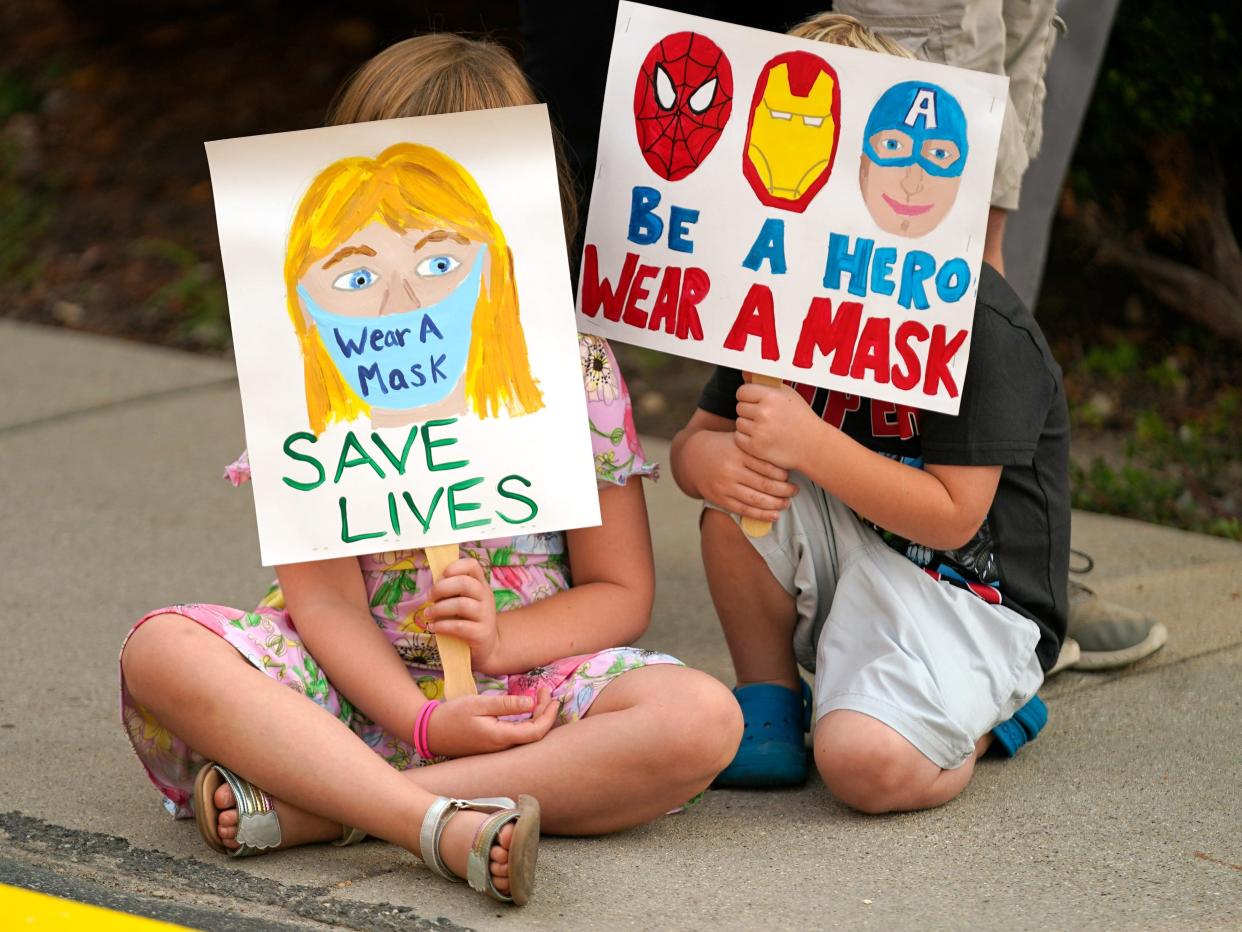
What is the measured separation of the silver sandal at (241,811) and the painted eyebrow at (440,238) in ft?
2.26

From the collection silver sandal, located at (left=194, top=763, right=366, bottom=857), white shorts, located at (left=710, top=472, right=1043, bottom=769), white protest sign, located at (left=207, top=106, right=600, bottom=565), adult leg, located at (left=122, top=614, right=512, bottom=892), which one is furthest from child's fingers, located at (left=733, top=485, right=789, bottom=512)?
silver sandal, located at (left=194, top=763, right=366, bottom=857)

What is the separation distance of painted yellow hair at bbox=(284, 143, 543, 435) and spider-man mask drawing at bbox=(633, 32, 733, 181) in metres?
0.25

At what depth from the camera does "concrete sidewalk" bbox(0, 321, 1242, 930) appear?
1.87 metres

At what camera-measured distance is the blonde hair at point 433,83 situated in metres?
2.19

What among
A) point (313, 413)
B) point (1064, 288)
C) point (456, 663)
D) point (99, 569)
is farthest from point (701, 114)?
point (1064, 288)

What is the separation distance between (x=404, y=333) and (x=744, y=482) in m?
0.49

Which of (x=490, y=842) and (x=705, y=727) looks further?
(x=705, y=727)

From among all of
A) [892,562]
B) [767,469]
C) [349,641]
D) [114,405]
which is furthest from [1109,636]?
[114,405]

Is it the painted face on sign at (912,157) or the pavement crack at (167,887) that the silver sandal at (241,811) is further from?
the painted face on sign at (912,157)

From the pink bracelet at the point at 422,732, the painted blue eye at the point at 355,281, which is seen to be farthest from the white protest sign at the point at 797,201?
the pink bracelet at the point at 422,732

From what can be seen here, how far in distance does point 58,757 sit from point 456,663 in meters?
0.67

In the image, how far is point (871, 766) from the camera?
2.09 m

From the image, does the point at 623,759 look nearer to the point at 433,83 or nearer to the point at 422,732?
the point at 422,732

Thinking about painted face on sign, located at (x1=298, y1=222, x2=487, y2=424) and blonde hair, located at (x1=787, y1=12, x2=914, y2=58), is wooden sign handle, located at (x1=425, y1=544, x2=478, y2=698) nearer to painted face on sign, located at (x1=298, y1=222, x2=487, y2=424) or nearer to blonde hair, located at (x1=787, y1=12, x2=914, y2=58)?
painted face on sign, located at (x1=298, y1=222, x2=487, y2=424)
